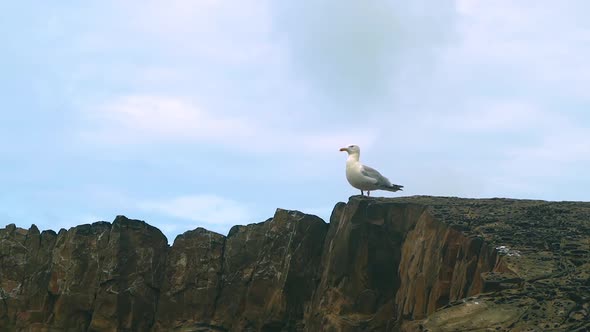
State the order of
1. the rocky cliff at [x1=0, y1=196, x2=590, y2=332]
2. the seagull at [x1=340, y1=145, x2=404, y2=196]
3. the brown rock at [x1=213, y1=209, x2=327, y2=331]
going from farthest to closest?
the brown rock at [x1=213, y1=209, x2=327, y2=331] < the seagull at [x1=340, y1=145, x2=404, y2=196] < the rocky cliff at [x1=0, y1=196, x2=590, y2=332]

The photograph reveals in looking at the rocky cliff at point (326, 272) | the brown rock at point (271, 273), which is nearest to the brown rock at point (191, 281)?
the rocky cliff at point (326, 272)

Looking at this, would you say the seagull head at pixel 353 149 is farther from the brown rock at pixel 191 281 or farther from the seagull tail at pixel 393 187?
the brown rock at pixel 191 281

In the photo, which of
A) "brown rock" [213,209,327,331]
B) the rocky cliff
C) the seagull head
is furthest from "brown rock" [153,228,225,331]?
the seagull head

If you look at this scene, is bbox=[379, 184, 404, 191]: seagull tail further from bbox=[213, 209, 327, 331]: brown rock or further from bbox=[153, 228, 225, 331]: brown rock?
bbox=[153, 228, 225, 331]: brown rock

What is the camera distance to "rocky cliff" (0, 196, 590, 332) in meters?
13.9

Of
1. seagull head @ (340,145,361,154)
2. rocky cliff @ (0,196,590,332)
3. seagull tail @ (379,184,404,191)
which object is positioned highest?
seagull head @ (340,145,361,154)

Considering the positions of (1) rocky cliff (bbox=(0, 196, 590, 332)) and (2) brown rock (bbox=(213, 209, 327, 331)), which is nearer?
(1) rocky cliff (bbox=(0, 196, 590, 332))

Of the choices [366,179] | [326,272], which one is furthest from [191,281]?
[366,179]

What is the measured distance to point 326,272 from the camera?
816 inches

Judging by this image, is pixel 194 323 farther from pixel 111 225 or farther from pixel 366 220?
pixel 366 220

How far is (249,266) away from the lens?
23.9 m

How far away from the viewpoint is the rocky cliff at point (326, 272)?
13891mm

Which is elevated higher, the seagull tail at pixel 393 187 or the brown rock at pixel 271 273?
the seagull tail at pixel 393 187

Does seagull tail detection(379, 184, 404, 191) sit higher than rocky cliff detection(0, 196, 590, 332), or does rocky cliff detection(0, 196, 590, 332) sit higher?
seagull tail detection(379, 184, 404, 191)
